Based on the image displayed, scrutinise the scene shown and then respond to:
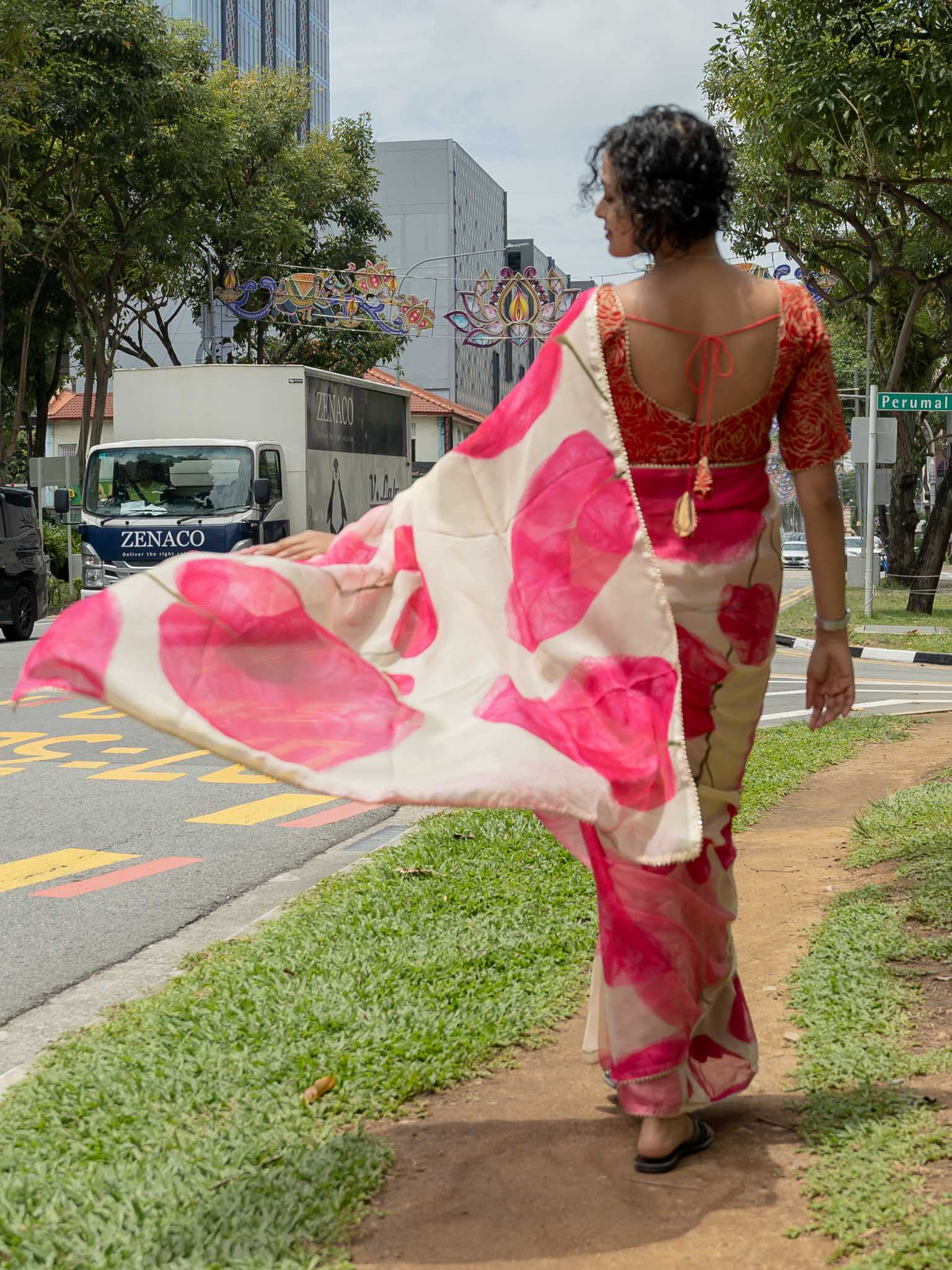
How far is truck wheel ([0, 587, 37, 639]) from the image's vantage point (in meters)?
19.8

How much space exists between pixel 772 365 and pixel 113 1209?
203 centimetres

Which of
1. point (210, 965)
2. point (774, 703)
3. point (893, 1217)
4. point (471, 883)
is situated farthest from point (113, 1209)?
point (774, 703)

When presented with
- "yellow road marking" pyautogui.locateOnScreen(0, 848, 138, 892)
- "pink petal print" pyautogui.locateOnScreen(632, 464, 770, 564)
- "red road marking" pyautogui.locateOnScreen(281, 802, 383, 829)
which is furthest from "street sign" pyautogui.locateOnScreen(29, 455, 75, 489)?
"pink petal print" pyautogui.locateOnScreen(632, 464, 770, 564)

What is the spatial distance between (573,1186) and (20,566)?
705 inches

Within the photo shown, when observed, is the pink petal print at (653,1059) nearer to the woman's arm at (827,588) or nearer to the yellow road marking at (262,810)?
the woman's arm at (827,588)

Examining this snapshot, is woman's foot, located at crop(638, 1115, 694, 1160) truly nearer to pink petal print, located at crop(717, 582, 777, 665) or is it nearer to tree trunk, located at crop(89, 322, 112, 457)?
pink petal print, located at crop(717, 582, 777, 665)

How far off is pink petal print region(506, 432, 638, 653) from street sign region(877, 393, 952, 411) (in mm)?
15929

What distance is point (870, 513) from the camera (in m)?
24.6

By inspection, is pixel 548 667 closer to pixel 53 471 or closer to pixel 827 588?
pixel 827 588

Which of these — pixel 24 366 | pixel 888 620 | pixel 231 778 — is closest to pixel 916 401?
pixel 888 620

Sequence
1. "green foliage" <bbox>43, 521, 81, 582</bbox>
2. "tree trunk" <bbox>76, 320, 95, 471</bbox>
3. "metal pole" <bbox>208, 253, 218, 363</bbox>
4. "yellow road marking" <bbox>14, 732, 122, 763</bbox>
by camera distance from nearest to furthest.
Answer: "yellow road marking" <bbox>14, 732, 122, 763</bbox>, "tree trunk" <bbox>76, 320, 95, 471</bbox>, "green foliage" <bbox>43, 521, 81, 582</bbox>, "metal pole" <bbox>208, 253, 218, 363</bbox>

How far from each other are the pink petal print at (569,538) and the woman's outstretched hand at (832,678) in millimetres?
545

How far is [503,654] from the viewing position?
3.08 metres

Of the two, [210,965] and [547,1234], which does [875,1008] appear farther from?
[210,965]
